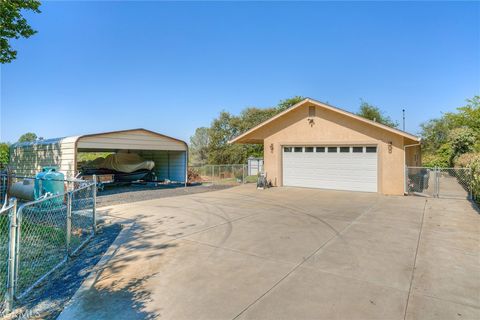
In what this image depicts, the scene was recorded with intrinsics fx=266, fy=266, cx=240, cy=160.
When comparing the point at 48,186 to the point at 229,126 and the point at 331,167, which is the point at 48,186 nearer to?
the point at 331,167

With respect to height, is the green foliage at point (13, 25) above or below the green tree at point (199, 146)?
above

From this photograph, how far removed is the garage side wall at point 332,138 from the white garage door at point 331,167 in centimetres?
34

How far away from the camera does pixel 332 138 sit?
13.4 metres

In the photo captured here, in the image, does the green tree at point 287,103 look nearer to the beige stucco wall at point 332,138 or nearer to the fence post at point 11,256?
the beige stucco wall at point 332,138

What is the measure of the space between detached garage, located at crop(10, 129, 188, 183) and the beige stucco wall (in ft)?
18.7

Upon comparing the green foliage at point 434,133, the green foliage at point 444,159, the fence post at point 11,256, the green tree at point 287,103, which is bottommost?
the fence post at point 11,256

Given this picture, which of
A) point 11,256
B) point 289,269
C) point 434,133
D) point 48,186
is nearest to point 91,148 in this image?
point 48,186

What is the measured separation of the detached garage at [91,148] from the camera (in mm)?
11539

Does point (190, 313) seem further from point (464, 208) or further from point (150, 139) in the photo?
point (150, 139)

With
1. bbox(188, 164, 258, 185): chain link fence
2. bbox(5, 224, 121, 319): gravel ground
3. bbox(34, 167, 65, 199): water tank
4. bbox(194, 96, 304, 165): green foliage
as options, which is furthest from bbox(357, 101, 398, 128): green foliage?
bbox(5, 224, 121, 319): gravel ground

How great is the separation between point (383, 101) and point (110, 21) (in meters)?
29.5

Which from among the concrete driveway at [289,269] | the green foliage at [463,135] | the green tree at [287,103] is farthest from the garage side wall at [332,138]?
the green tree at [287,103]

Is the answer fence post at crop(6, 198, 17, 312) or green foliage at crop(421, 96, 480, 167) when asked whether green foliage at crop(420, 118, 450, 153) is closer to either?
green foliage at crop(421, 96, 480, 167)

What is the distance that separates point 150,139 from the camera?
1490cm
